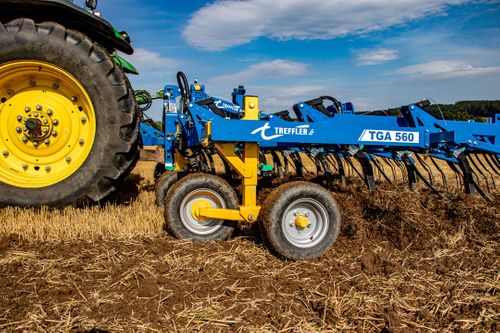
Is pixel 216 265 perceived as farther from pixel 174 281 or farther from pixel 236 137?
pixel 236 137

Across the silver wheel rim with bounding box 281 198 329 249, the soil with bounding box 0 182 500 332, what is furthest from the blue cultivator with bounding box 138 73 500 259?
the soil with bounding box 0 182 500 332

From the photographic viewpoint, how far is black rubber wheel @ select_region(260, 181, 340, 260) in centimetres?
336

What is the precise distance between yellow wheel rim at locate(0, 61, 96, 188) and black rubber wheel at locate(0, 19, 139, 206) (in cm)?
9

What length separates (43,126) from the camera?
13.1 ft

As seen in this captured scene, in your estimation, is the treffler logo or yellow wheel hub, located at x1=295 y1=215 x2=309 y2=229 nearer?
yellow wheel hub, located at x1=295 y1=215 x2=309 y2=229

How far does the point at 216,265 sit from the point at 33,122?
7.27 ft

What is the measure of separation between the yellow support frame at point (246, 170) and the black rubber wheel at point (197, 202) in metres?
0.16

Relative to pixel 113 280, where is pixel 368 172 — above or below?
above

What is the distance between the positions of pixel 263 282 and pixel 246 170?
1.09 metres

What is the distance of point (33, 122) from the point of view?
3.88m

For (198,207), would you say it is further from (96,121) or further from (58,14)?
(58,14)

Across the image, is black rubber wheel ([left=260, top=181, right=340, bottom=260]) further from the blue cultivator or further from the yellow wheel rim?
the yellow wheel rim

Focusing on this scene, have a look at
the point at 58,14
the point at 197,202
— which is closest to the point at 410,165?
the point at 197,202

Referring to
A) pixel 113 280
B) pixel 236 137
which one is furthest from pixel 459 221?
pixel 113 280
